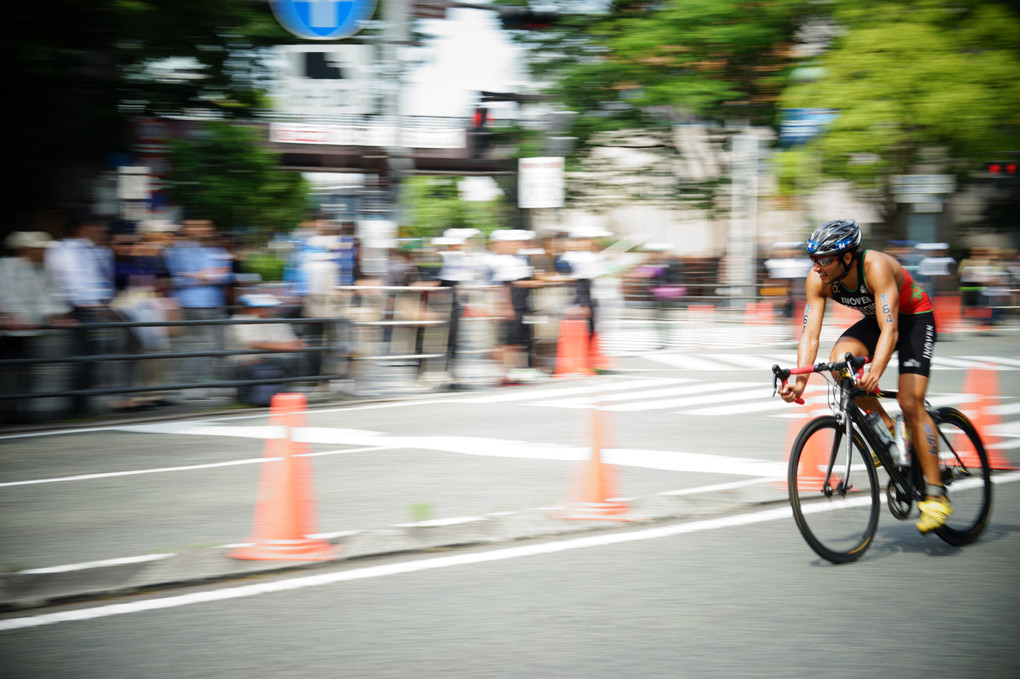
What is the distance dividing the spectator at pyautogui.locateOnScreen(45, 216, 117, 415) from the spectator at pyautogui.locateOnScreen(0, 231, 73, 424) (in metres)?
0.16

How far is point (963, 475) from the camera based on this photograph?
6.50 meters

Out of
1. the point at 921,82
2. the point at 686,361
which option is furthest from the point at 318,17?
the point at 921,82

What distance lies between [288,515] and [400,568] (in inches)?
27.7

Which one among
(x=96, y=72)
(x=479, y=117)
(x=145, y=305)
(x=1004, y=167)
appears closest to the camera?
(x=145, y=305)

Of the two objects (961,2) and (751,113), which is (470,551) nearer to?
(751,113)

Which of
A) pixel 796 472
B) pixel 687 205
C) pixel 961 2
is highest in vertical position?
pixel 961 2

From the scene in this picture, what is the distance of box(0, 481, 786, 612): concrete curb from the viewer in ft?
18.3

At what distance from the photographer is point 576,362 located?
15.9m

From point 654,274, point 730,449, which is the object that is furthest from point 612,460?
point 654,274

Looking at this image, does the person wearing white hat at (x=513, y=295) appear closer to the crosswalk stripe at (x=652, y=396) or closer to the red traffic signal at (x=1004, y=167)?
the crosswalk stripe at (x=652, y=396)

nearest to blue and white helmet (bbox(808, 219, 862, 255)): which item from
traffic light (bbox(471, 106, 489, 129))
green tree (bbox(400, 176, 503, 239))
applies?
traffic light (bbox(471, 106, 489, 129))

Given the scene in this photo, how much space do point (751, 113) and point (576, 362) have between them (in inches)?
620

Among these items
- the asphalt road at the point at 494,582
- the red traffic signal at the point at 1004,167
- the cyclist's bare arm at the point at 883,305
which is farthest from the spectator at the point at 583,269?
the red traffic signal at the point at 1004,167

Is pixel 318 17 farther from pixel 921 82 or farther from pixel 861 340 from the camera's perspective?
pixel 921 82
